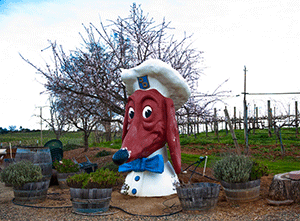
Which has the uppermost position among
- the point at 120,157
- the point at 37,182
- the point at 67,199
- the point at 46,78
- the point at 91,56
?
the point at 91,56

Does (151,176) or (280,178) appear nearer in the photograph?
(280,178)

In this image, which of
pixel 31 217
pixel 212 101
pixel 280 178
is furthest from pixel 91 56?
pixel 280 178

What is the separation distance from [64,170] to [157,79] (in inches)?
130

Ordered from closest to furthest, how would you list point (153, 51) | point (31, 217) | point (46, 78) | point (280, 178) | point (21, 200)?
point (31, 217) < point (280, 178) < point (21, 200) < point (46, 78) < point (153, 51)

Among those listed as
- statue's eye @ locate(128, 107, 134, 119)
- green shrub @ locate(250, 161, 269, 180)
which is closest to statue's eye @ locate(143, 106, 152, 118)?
statue's eye @ locate(128, 107, 134, 119)

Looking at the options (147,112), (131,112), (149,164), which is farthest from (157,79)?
(149,164)

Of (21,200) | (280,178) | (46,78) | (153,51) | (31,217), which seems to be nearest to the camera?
(31,217)

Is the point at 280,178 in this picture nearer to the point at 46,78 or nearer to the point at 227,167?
the point at 227,167

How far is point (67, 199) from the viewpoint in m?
5.57

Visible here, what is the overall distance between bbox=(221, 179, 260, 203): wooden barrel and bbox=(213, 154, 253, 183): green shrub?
8cm

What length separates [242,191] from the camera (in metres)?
4.75

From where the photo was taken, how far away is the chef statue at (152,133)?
534 centimetres

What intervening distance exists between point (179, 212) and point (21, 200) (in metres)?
2.92

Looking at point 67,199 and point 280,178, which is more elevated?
point 280,178
